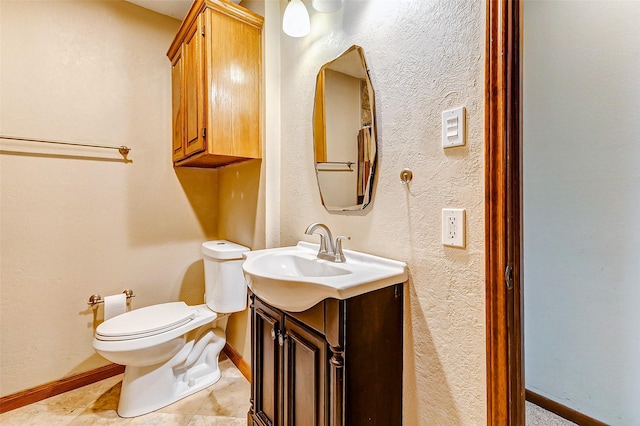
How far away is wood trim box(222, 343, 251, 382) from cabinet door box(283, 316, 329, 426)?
888 mm

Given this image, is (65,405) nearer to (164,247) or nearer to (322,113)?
(164,247)

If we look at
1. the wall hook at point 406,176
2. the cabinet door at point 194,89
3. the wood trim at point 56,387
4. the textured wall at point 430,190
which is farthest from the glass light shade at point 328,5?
the wood trim at point 56,387

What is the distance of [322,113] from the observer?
1.37 m

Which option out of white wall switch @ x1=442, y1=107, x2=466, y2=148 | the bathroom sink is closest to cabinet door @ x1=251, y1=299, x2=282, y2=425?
the bathroom sink

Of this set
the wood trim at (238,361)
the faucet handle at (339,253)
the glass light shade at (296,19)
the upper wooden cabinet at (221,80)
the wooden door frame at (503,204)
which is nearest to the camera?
the wooden door frame at (503,204)

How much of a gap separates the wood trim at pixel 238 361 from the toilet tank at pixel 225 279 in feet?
1.32

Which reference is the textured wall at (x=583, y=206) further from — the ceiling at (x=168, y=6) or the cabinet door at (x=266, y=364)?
the ceiling at (x=168, y=6)

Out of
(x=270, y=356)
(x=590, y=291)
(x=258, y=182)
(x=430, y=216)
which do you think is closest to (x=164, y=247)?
(x=258, y=182)

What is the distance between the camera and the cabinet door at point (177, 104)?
1.84 meters

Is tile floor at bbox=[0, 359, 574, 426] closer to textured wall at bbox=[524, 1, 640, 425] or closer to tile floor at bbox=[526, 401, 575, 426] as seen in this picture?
tile floor at bbox=[526, 401, 575, 426]

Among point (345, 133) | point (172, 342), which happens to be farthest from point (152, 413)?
point (345, 133)

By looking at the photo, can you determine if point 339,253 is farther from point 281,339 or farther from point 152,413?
point 152,413

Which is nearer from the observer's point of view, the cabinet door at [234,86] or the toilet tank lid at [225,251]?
the cabinet door at [234,86]

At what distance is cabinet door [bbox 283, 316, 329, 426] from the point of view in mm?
890
